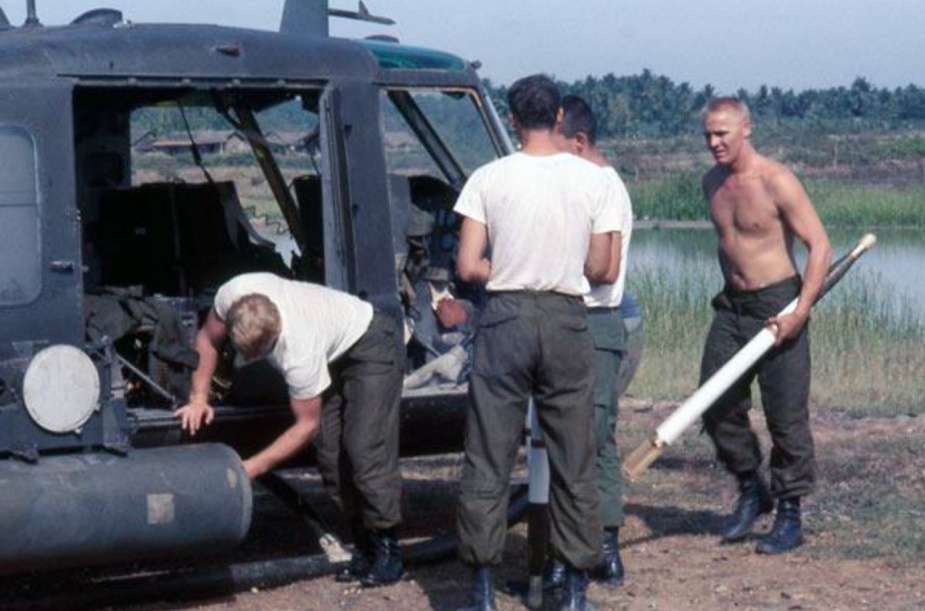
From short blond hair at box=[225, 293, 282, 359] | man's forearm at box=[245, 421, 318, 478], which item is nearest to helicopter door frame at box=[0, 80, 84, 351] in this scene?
short blond hair at box=[225, 293, 282, 359]

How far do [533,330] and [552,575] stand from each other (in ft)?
3.51

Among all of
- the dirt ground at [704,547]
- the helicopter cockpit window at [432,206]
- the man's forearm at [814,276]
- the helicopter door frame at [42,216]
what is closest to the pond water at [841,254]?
the dirt ground at [704,547]

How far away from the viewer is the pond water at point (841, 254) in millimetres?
19047

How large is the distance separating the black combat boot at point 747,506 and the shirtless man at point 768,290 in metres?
0.15

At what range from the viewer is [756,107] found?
3061 inches

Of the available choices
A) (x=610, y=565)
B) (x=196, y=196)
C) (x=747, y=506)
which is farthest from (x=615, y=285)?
(x=196, y=196)

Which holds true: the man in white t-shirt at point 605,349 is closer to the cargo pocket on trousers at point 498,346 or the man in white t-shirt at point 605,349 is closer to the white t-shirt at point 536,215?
the white t-shirt at point 536,215

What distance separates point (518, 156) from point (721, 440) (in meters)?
2.03

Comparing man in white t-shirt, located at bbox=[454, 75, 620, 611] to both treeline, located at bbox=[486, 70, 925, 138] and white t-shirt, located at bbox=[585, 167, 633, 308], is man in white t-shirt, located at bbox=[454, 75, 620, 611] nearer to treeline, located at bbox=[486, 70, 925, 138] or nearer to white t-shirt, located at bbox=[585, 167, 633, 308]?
white t-shirt, located at bbox=[585, 167, 633, 308]

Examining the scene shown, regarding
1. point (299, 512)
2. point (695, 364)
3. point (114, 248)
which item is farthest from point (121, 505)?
point (695, 364)

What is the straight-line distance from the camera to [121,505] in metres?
6.66

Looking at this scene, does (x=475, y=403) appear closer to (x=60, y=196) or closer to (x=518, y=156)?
(x=518, y=156)

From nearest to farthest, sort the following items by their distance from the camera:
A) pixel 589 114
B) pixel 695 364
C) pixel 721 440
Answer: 1. pixel 589 114
2. pixel 721 440
3. pixel 695 364

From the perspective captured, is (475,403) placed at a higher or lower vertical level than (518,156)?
lower
